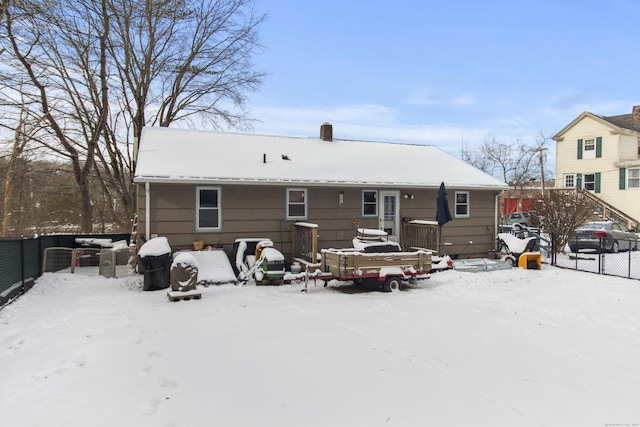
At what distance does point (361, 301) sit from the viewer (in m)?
8.16

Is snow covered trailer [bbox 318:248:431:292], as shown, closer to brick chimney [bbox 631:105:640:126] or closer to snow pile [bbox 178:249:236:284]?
snow pile [bbox 178:249:236:284]

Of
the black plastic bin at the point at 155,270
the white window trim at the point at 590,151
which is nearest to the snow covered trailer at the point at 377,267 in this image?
the black plastic bin at the point at 155,270

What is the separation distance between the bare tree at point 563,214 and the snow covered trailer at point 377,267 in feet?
23.9

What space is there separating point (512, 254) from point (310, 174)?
21.4ft

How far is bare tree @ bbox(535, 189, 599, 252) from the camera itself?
14117 mm

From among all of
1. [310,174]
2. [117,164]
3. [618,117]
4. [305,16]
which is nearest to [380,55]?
[305,16]

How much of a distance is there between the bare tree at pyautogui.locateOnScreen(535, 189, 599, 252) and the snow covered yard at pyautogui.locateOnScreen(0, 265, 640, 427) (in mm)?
6272

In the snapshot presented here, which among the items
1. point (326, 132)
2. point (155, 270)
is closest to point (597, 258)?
point (326, 132)

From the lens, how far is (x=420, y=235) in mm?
12445

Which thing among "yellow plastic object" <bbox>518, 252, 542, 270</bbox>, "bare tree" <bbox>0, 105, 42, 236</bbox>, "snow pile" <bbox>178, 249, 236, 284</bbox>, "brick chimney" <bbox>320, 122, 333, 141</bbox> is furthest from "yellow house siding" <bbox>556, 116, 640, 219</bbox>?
"bare tree" <bbox>0, 105, 42, 236</bbox>

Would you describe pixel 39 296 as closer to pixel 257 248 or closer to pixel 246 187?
pixel 257 248

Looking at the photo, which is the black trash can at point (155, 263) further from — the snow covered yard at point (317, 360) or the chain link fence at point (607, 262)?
the chain link fence at point (607, 262)

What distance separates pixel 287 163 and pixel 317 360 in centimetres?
840

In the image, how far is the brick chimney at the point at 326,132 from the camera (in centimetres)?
1527
